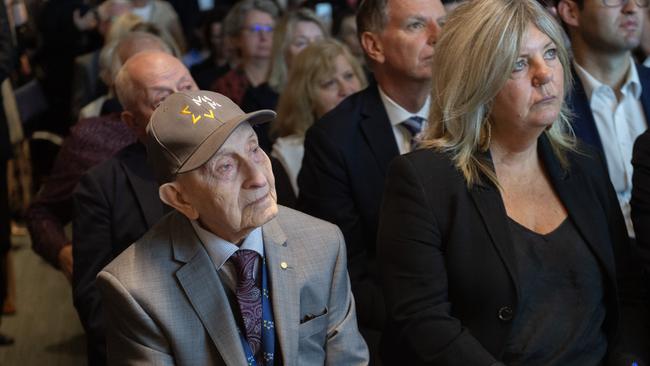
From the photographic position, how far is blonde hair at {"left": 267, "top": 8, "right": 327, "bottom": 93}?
534 centimetres

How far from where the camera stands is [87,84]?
249 inches

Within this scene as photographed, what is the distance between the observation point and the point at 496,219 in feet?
7.39

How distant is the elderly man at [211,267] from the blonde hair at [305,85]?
6.30 feet

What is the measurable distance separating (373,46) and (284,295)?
4.48 ft

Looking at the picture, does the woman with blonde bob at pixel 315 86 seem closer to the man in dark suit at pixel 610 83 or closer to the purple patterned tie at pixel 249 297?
the man in dark suit at pixel 610 83

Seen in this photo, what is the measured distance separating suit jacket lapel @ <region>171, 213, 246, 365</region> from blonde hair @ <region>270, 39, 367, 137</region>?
1.99 meters

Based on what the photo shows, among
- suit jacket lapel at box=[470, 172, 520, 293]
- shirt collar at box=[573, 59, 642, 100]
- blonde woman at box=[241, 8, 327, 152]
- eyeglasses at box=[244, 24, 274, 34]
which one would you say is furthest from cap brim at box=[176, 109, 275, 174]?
eyeglasses at box=[244, 24, 274, 34]

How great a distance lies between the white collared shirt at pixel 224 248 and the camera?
200 centimetres

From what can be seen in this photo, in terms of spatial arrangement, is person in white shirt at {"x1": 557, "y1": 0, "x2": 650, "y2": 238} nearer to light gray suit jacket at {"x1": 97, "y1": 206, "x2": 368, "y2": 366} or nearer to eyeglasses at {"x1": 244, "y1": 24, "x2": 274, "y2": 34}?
light gray suit jacket at {"x1": 97, "y1": 206, "x2": 368, "y2": 366}

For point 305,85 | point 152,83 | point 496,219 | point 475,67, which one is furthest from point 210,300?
point 305,85

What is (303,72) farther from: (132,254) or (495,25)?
(132,254)

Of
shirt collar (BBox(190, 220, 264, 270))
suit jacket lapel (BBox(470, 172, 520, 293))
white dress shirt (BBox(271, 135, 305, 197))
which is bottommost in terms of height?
white dress shirt (BBox(271, 135, 305, 197))

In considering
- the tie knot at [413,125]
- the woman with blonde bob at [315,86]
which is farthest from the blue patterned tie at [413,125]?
the woman with blonde bob at [315,86]

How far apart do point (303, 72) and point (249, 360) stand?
7.33ft
